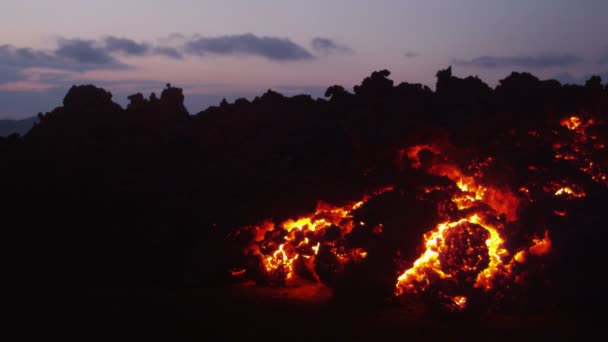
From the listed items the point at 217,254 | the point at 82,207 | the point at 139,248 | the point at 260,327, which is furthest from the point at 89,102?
the point at 260,327

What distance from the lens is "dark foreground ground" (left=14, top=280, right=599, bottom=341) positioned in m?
7.63

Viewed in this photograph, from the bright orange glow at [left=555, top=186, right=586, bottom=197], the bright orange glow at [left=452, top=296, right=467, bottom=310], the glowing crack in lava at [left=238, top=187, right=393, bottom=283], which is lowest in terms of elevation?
the bright orange glow at [left=452, top=296, right=467, bottom=310]

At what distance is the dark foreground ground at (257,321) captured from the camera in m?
7.63

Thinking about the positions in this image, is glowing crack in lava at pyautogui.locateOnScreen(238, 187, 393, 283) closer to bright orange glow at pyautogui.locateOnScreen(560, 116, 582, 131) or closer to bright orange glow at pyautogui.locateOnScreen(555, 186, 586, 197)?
bright orange glow at pyautogui.locateOnScreen(555, 186, 586, 197)

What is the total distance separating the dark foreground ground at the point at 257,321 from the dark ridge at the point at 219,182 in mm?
63

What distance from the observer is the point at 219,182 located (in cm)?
1084

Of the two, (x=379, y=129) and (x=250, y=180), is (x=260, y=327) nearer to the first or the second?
(x=250, y=180)

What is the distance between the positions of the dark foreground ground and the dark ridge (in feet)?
0.21

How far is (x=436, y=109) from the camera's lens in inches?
426

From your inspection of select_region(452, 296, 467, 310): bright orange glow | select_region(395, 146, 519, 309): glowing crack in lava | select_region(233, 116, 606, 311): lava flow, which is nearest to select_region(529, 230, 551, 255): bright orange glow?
select_region(233, 116, 606, 311): lava flow

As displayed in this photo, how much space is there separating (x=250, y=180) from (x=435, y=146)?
3.50 m

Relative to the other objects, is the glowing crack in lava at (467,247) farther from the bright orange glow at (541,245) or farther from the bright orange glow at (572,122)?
the bright orange glow at (572,122)

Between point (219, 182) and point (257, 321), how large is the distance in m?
3.38

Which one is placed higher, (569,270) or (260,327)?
(569,270)
